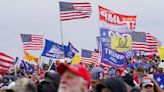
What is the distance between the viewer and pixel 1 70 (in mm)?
21406

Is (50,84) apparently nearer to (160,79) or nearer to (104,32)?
(160,79)

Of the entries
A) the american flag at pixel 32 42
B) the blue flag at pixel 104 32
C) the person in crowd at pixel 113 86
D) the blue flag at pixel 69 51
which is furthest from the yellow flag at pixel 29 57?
the person in crowd at pixel 113 86

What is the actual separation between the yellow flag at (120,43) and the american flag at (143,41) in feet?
6.57

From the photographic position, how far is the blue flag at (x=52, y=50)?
2858cm

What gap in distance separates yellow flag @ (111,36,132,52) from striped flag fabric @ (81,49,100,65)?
19.4ft

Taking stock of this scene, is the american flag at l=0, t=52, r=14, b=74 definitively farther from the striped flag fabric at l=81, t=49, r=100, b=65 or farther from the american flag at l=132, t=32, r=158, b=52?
the striped flag fabric at l=81, t=49, r=100, b=65

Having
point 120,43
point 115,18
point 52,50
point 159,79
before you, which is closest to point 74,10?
point 115,18

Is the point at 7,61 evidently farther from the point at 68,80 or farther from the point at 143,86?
the point at 68,80

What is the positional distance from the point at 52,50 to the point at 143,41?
17.6 ft

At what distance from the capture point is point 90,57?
3284 centimetres

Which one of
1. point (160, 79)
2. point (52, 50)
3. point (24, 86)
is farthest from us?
point (52, 50)

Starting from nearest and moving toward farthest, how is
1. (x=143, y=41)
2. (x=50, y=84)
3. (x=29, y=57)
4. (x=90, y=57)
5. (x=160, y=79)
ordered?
(x=50, y=84)
(x=160, y=79)
(x=143, y=41)
(x=90, y=57)
(x=29, y=57)

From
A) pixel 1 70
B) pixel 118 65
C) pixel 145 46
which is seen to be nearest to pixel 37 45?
pixel 145 46

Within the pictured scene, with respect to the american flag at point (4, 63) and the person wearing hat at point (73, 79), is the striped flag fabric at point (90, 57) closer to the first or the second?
the american flag at point (4, 63)
